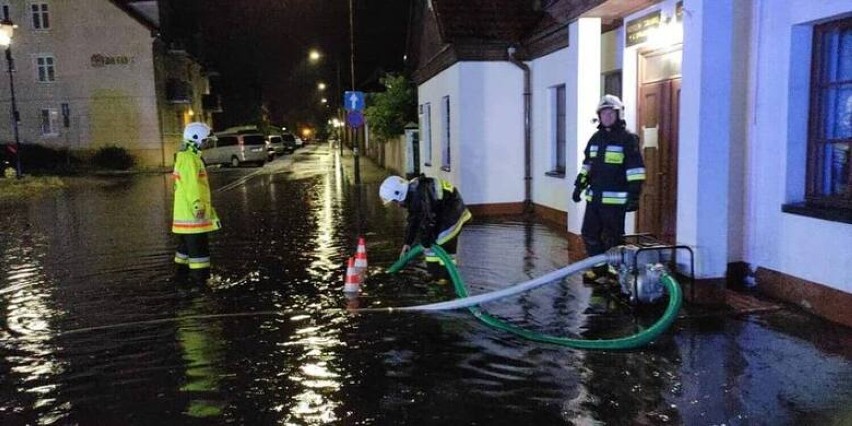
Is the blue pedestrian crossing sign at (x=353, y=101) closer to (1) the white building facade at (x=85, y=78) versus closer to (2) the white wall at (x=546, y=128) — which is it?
(2) the white wall at (x=546, y=128)

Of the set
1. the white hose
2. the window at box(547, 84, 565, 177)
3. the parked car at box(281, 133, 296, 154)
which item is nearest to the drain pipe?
the window at box(547, 84, 565, 177)

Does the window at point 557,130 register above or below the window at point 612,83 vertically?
below

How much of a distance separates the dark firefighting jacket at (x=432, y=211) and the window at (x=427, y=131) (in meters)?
9.64

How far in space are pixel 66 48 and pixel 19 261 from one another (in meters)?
31.0

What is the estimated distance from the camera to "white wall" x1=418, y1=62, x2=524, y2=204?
12828 mm

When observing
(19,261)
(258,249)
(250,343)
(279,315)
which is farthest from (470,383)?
(19,261)

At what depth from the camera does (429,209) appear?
7.07m

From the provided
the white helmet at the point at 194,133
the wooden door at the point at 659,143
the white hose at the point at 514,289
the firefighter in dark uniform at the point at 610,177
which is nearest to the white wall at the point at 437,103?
the wooden door at the point at 659,143

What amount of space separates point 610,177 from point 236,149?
108ft

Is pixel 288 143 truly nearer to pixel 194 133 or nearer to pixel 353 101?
pixel 353 101

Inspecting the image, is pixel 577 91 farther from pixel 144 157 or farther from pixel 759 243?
pixel 144 157

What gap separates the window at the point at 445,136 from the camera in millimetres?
14703

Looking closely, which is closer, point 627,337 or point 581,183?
Answer: point 627,337

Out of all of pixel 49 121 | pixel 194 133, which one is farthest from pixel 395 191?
pixel 49 121
